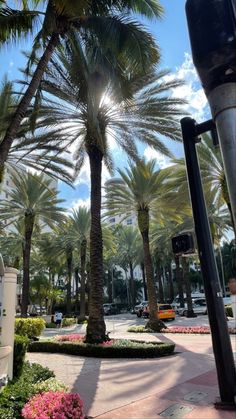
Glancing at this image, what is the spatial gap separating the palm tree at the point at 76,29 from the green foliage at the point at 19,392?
5.47 meters

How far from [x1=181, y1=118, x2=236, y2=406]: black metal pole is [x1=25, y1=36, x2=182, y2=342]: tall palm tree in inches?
230

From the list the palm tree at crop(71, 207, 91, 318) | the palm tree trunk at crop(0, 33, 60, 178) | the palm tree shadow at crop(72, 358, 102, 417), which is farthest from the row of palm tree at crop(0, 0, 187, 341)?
the palm tree at crop(71, 207, 91, 318)

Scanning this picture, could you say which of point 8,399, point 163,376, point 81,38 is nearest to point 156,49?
point 81,38

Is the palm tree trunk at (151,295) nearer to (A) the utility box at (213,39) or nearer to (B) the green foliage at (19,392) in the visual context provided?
(B) the green foliage at (19,392)

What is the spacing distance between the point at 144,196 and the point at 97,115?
1000 cm

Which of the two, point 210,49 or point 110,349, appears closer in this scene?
point 210,49

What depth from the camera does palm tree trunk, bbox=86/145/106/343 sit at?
13.8 metres

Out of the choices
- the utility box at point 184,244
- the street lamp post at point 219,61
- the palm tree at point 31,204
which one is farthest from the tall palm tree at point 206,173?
the street lamp post at point 219,61

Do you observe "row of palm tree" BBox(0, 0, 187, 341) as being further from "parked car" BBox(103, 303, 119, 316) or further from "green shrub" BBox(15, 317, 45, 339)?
"parked car" BBox(103, 303, 119, 316)

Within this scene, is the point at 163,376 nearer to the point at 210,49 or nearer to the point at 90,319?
the point at 90,319

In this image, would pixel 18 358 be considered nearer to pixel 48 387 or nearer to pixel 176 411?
pixel 48 387

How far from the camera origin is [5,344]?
665cm

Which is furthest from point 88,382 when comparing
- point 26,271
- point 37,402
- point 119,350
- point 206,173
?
point 26,271

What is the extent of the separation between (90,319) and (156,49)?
996cm
